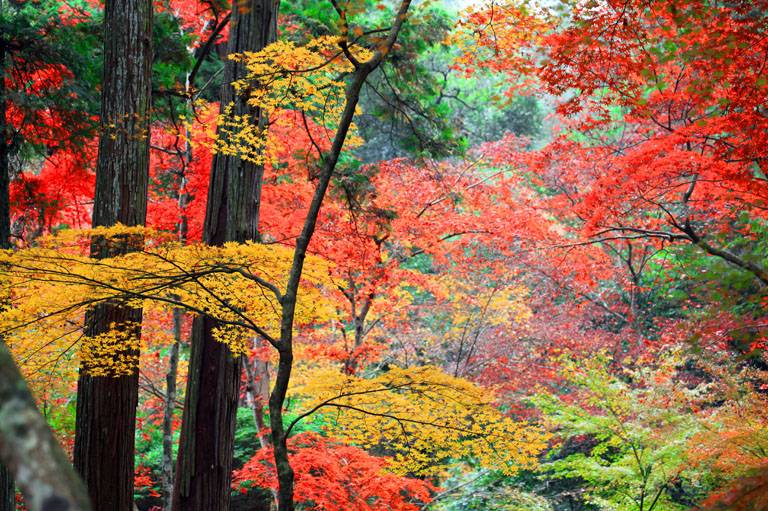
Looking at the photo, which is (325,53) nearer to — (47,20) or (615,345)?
(47,20)

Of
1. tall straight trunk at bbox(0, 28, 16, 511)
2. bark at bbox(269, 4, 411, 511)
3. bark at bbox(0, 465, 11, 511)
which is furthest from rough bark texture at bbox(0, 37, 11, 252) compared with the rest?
bark at bbox(269, 4, 411, 511)

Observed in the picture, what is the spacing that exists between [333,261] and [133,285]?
3.25 metres

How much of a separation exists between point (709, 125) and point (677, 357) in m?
2.90

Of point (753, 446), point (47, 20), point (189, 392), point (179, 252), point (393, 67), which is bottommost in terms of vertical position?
point (753, 446)

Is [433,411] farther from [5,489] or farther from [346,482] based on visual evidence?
[5,489]

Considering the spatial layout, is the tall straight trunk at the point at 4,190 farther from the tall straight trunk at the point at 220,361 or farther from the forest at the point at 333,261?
the tall straight trunk at the point at 220,361

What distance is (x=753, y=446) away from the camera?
5.61 metres

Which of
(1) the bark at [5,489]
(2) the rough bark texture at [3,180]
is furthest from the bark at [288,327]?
(2) the rough bark texture at [3,180]

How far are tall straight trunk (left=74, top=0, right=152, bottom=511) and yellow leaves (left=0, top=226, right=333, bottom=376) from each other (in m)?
0.36

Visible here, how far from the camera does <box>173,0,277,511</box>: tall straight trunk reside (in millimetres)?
4398

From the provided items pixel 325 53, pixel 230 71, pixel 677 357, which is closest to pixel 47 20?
pixel 230 71

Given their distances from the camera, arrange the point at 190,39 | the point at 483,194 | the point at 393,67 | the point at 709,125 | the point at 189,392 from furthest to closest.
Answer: the point at 483,194
the point at 393,67
the point at 190,39
the point at 709,125
the point at 189,392

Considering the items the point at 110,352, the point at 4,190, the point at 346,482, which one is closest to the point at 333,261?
the point at 346,482

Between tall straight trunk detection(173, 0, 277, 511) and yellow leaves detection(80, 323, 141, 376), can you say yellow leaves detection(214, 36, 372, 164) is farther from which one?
yellow leaves detection(80, 323, 141, 376)
